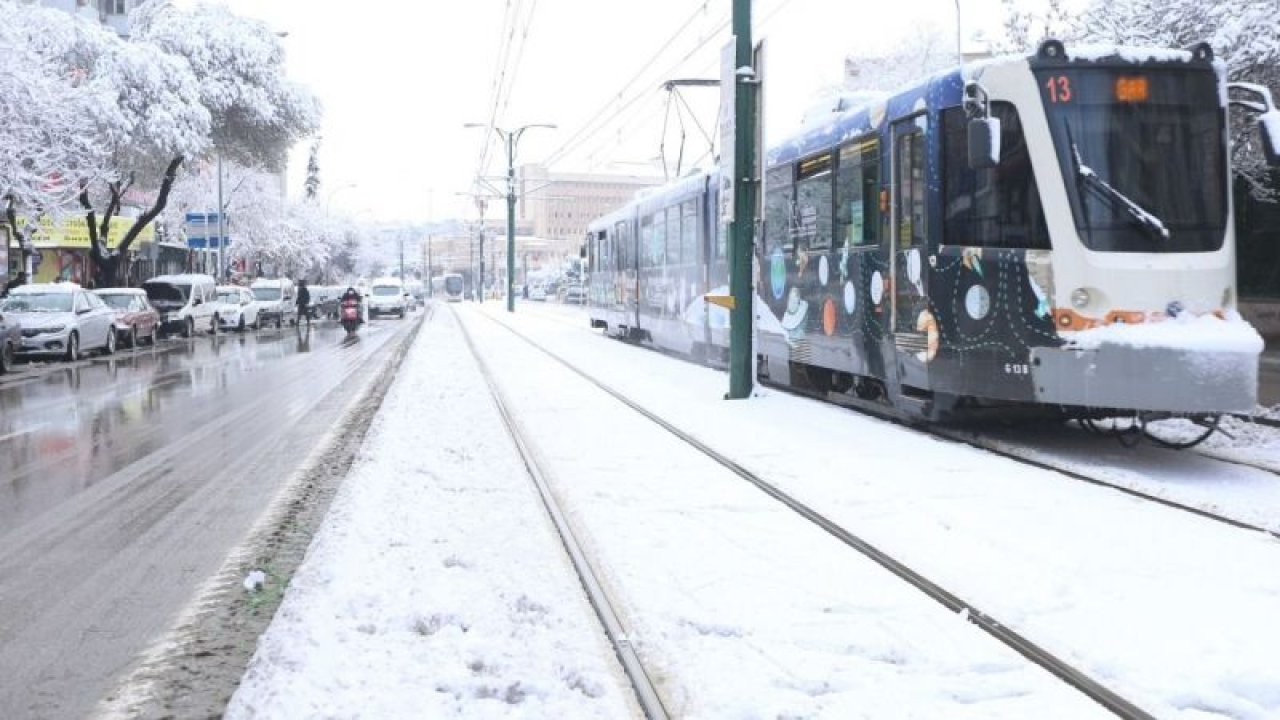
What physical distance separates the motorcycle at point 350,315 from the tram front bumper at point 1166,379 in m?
30.3

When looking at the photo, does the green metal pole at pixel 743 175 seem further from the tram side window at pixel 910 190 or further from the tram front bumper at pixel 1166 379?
the tram front bumper at pixel 1166 379

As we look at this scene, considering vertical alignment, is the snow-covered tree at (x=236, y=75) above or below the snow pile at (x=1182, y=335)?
above

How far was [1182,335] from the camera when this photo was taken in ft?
28.3

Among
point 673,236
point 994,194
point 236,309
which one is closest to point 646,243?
point 673,236

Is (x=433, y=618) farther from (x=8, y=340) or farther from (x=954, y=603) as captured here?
(x=8, y=340)

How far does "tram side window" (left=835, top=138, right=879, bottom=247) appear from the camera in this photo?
11594 millimetres

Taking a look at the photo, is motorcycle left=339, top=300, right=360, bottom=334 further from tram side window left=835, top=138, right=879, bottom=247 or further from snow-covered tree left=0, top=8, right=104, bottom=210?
tram side window left=835, top=138, right=879, bottom=247

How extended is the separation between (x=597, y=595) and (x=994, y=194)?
5.91m

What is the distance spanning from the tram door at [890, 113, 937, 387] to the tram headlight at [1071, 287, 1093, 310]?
151cm

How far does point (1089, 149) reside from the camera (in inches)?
362

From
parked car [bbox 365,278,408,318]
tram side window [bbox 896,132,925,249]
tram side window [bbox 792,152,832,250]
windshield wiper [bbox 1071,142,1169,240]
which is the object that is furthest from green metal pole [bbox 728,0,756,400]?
parked car [bbox 365,278,408,318]

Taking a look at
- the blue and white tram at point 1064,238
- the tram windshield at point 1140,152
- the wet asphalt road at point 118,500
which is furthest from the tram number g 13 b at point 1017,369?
the wet asphalt road at point 118,500

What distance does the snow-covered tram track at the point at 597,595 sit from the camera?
4.07 metres

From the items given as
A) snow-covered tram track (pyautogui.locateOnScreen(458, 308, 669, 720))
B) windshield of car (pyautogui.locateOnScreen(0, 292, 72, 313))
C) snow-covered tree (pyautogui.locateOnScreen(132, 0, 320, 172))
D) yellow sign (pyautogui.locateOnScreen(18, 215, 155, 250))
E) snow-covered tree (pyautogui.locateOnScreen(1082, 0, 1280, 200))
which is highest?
snow-covered tree (pyautogui.locateOnScreen(132, 0, 320, 172))
